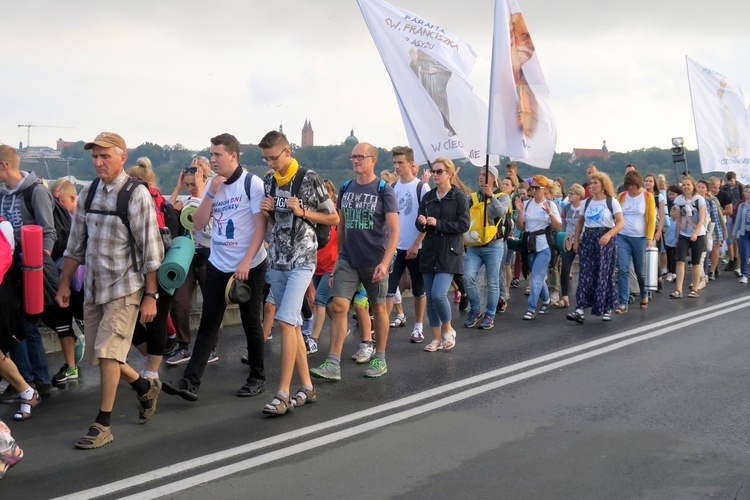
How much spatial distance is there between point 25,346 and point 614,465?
14.9 feet

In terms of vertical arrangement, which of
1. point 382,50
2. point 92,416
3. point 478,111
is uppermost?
point 382,50

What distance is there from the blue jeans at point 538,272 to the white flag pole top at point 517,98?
115cm

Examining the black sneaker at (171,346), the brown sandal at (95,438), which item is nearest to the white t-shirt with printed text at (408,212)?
the black sneaker at (171,346)

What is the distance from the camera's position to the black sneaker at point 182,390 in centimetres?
621

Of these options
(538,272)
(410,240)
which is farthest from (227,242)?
(538,272)

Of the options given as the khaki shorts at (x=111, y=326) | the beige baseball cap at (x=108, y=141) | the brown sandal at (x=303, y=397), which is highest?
the beige baseball cap at (x=108, y=141)

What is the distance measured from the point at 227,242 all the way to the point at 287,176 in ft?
2.18

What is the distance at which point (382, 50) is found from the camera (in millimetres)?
10719

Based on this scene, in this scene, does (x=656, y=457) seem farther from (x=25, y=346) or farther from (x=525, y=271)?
(x=525, y=271)

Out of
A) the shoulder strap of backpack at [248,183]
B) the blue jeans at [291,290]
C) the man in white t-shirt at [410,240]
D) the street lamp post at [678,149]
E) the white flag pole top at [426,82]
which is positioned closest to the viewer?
the blue jeans at [291,290]

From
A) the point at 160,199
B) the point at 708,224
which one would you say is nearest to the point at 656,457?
the point at 160,199

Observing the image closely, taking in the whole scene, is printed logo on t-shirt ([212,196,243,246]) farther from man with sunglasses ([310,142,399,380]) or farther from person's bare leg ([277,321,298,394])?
man with sunglasses ([310,142,399,380])

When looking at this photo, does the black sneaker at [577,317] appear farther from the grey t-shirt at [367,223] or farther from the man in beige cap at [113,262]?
the man in beige cap at [113,262]

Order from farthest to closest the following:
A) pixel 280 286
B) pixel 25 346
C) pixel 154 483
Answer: pixel 25 346 < pixel 280 286 < pixel 154 483
